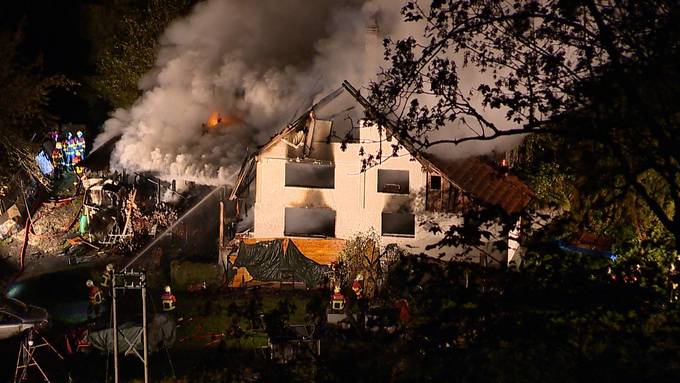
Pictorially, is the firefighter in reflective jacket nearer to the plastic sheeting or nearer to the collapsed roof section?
the plastic sheeting

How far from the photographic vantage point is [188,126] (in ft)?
101

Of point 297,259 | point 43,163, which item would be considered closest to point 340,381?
point 297,259

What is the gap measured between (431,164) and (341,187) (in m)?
3.40

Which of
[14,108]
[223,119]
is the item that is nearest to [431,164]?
[223,119]

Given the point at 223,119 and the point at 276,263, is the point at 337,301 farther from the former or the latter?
the point at 223,119

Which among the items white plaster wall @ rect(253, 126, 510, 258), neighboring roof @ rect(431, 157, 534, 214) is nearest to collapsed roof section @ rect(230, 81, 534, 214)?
neighboring roof @ rect(431, 157, 534, 214)

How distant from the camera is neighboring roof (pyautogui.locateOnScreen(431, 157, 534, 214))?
75.2 feet

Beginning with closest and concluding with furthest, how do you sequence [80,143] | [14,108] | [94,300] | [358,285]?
[94,300]
[358,285]
[14,108]
[80,143]

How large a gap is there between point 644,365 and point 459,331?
2.06 m

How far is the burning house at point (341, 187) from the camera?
23703mm

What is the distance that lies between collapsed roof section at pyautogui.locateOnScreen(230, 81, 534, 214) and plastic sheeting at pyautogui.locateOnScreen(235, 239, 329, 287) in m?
2.27

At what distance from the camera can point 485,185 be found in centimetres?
2341

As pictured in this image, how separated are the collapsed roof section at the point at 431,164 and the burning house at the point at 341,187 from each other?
0.04m

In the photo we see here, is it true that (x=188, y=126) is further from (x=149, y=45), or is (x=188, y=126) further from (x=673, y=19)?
(x=673, y=19)
